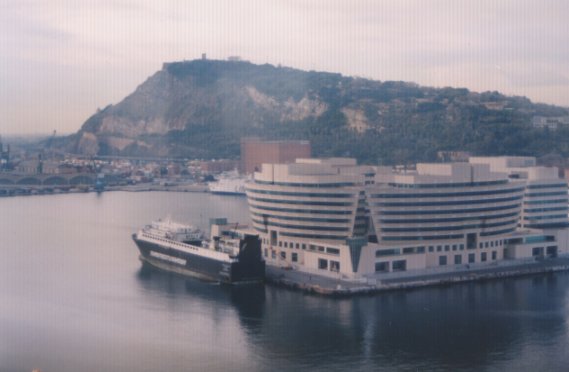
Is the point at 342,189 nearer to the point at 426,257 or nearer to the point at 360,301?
the point at 426,257

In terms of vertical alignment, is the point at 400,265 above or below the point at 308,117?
below

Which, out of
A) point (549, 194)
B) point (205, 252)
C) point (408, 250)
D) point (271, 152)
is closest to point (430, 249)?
point (408, 250)

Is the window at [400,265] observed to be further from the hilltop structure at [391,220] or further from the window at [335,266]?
the window at [335,266]

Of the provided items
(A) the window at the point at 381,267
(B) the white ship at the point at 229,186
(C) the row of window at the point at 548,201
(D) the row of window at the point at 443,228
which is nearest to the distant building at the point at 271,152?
(B) the white ship at the point at 229,186

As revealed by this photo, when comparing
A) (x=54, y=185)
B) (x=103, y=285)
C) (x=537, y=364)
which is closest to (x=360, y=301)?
(x=537, y=364)

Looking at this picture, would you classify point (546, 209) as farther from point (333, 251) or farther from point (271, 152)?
point (271, 152)

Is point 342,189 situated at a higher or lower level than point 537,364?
higher
